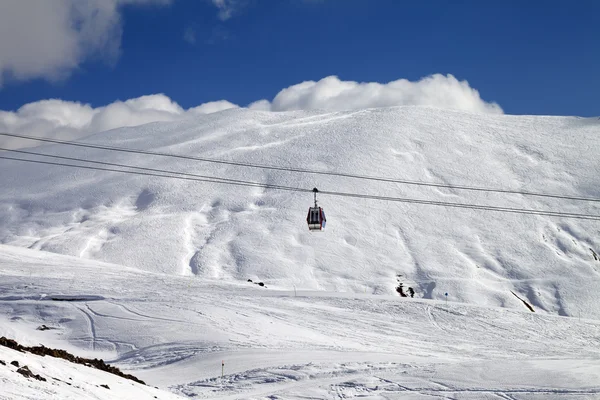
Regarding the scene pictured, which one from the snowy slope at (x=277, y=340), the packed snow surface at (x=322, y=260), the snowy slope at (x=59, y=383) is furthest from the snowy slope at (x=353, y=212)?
the snowy slope at (x=59, y=383)

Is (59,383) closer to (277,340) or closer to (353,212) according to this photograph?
(277,340)

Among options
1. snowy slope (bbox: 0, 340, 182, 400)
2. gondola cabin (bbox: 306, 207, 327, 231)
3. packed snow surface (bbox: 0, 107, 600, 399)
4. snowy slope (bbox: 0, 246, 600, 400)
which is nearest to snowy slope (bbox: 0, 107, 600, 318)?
packed snow surface (bbox: 0, 107, 600, 399)

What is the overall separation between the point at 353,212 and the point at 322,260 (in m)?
15.5

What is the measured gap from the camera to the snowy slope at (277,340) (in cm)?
2228

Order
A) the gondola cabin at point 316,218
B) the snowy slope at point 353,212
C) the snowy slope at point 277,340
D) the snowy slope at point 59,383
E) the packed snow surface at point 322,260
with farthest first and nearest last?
1. the snowy slope at point 353,212
2. the gondola cabin at point 316,218
3. the packed snow surface at point 322,260
4. the snowy slope at point 277,340
5. the snowy slope at point 59,383

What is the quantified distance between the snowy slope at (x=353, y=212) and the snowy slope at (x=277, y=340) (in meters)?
17.6

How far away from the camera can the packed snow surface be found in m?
27.2

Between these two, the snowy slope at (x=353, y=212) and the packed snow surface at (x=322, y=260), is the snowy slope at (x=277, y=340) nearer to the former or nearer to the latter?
the packed snow surface at (x=322, y=260)

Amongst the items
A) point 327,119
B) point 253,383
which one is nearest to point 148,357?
point 253,383

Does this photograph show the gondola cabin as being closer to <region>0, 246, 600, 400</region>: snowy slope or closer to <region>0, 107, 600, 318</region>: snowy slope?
<region>0, 246, 600, 400</region>: snowy slope

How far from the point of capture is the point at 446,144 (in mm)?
112688

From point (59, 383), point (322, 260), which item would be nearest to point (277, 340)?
point (59, 383)

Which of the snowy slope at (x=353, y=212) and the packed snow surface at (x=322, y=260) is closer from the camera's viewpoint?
the packed snow surface at (x=322, y=260)

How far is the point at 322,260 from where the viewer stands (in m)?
75.4
